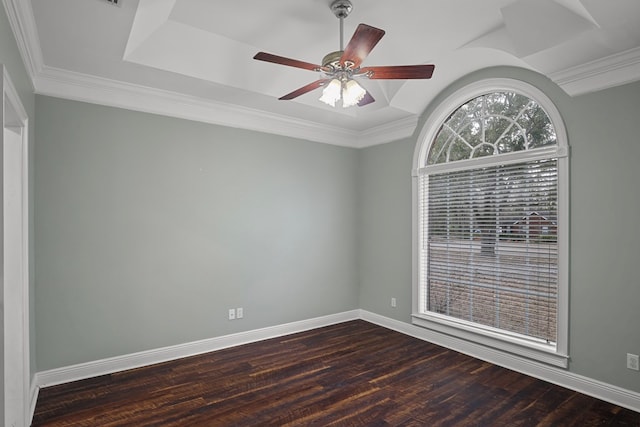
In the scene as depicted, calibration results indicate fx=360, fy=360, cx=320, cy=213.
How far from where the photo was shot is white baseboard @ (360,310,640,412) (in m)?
2.79

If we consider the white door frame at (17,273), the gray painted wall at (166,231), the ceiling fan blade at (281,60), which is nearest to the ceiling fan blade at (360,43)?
the ceiling fan blade at (281,60)

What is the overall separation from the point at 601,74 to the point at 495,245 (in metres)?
1.70

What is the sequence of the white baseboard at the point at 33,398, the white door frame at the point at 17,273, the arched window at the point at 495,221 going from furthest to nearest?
1. the arched window at the point at 495,221
2. the white baseboard at the point at 33,398
3. the white door frame at the point at 17,273

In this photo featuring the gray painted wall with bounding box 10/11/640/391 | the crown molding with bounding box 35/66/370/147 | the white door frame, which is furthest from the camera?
the crown molding with bounding box 35/66/370/147

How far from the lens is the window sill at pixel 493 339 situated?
3.17 metres

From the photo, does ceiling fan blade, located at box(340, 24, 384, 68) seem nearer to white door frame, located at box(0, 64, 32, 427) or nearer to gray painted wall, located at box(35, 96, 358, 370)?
white door frame, located at box(0, 64, 32, 427)

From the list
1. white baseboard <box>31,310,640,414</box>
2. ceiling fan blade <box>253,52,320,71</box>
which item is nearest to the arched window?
white baseboard <box>31,310,640,414</box>

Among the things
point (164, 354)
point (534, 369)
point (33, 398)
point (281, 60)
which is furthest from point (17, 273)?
point (534, 369)

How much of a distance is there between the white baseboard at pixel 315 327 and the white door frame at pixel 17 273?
1.86ft

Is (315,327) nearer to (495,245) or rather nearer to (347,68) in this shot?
(495,245)

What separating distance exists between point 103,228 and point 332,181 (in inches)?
109

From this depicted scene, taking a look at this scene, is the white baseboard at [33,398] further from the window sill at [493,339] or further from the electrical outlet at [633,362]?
the electrical outlet at [633,362]

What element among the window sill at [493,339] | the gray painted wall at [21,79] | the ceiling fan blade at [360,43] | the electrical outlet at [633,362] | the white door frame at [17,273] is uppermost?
the ceiling fan blade at [360,43]

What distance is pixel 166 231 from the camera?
3619 millimetres
